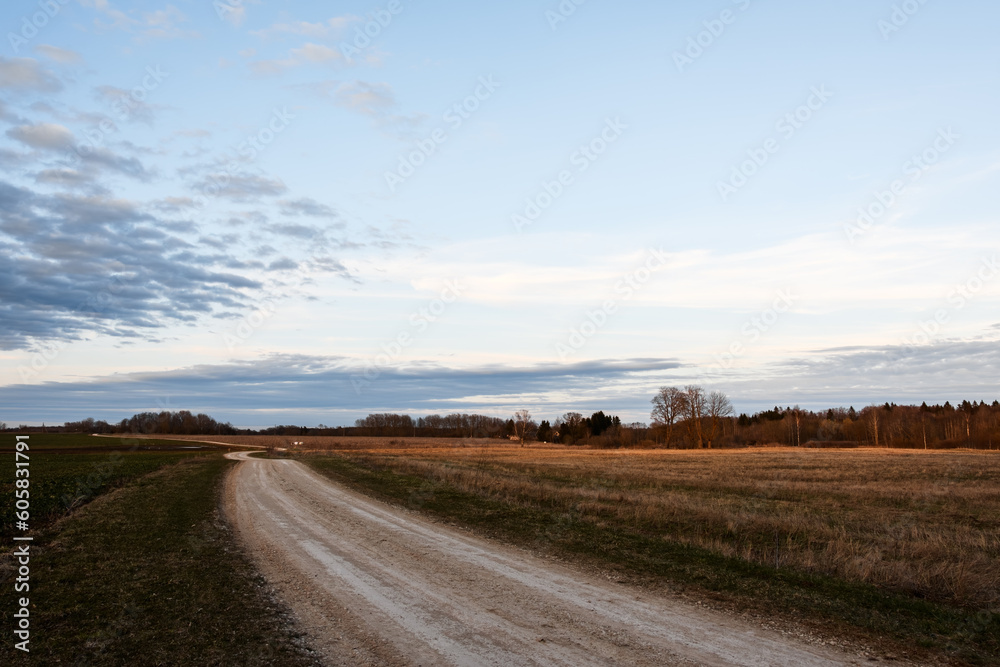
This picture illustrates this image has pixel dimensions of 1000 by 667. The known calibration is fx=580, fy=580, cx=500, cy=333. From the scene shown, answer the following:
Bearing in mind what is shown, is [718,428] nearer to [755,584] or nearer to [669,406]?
[669,406]

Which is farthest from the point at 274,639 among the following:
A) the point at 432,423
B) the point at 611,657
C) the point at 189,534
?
the point at 432,423

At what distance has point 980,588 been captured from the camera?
10.1 m

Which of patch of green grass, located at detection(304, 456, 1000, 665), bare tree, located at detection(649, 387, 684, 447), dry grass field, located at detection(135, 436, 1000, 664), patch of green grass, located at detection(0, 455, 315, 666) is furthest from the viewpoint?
bare tree, located at detection(649, 387, 684, 447)

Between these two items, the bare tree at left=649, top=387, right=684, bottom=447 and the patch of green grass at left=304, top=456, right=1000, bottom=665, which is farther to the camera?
the bare tree at left=649, top=387, right=684, bottom=447

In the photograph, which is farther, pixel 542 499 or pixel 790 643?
pixel 542 499

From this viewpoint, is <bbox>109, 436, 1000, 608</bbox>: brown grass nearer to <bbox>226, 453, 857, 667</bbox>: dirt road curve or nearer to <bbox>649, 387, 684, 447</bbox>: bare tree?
<bbox>226, 453, 857, 667</bbox>: dirt road curve

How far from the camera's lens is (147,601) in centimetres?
972

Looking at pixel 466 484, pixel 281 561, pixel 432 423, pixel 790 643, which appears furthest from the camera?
pixel 432 423

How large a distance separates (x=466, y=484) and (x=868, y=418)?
153 metres

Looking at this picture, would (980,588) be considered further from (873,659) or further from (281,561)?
(281,561)

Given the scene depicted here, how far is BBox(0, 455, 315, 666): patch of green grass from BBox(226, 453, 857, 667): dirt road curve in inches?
25.7

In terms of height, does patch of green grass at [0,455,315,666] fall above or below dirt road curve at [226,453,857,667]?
below

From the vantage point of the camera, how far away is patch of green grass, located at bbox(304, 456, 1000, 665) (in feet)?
26.0

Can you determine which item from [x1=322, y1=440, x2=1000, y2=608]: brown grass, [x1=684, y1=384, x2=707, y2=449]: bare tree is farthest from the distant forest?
[x1=322, y1=440, x2=1000, y2=608]: brown grass
